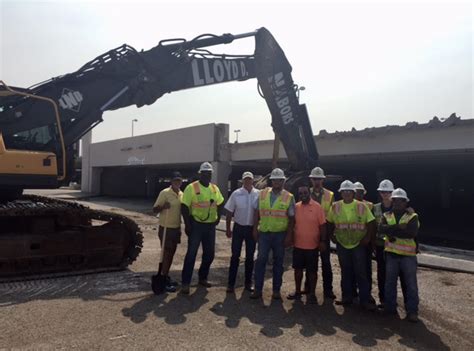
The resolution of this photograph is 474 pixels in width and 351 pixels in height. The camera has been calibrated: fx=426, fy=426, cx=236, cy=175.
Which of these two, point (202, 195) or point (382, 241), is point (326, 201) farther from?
point (202, 195)

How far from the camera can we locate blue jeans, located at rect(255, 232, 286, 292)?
6160 mm

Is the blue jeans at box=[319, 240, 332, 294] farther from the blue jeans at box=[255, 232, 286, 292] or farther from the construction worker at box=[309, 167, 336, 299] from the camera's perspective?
the blue jeans at box=[255, 232, 286, 292]

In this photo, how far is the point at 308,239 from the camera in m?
6.16

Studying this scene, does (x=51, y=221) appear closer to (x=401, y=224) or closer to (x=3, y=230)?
(x=3, y=230)

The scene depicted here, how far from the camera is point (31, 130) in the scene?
283 inches

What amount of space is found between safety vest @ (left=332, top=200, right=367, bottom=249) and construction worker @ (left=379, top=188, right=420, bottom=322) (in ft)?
1.06

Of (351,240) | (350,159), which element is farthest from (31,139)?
(350,159)

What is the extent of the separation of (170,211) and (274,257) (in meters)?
1.77

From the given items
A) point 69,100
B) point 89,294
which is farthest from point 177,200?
point 69,100

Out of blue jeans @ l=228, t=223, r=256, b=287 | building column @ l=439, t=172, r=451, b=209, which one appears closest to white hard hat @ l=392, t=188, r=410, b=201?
blue jeans @ l=228, t=223, r=256, b=287

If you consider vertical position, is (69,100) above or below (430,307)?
above

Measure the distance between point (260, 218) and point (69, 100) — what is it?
413 centimetres

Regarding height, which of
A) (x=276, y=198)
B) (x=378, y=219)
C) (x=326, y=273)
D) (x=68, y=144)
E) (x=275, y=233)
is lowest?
(x=326, y=273)

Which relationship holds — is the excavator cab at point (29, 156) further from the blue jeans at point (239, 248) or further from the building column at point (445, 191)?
the building column at point (445, 191)
